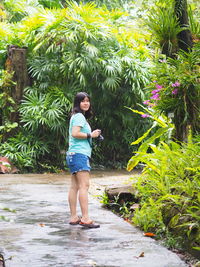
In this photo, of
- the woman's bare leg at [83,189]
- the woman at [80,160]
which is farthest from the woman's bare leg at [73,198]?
the woman's bare leg at [83,189]

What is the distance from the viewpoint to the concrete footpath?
371 cm

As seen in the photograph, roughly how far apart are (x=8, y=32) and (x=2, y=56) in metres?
0.72

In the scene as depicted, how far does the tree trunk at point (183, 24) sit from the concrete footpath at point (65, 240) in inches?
92.8

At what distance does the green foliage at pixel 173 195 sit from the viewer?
4.23 m

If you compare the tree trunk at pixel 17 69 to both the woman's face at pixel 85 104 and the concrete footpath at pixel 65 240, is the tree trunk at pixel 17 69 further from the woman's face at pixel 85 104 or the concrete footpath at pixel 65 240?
the woman's face at pixel 85 104

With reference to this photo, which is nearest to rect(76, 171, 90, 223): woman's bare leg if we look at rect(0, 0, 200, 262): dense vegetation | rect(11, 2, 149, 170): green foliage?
rect(0, 0, 200, 262): dense vegetation

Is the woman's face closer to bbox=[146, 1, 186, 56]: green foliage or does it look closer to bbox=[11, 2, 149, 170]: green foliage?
bbox=[146, 1, 186, 56]: green foliage

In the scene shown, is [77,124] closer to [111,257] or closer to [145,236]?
[145,236]

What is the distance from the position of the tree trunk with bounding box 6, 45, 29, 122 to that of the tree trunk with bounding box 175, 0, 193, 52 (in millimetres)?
6040

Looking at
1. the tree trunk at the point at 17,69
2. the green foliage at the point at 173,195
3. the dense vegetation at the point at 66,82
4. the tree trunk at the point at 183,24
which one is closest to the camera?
the green foliage at the point at 173,195

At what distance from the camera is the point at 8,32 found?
12.4 metres

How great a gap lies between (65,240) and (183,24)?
3375 millimetres

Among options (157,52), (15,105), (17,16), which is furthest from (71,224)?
(17,16)

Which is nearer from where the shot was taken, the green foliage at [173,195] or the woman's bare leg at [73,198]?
the green foliage at [173,195]
